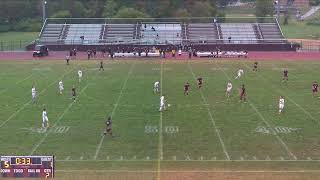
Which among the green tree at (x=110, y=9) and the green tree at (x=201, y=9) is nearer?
the green tree at (x=110, y=9)

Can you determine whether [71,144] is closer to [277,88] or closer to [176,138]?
[176,138]

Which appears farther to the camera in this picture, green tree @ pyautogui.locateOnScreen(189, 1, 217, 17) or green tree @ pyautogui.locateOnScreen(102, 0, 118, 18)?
green tree @ pyautogui.locateOnScreen(189, 1, 217, 17)

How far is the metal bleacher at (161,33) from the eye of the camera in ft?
228

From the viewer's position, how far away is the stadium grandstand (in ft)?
223

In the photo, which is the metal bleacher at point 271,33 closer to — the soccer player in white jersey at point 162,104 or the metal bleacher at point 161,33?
the metal bleacher at point 161,33

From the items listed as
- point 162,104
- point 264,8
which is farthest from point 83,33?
point 162,104

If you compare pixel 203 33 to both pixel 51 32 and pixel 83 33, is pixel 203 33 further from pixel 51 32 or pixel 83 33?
pixel 51 32

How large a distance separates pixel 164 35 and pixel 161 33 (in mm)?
893

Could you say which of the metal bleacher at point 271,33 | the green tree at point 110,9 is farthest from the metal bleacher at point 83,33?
the metal bleacher at point 271,33

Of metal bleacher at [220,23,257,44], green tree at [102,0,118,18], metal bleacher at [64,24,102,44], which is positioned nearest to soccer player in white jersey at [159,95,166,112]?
metal bleacher at [220,23,257,44]

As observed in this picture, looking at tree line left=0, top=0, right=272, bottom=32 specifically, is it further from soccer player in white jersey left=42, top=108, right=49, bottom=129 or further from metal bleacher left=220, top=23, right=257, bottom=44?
soccer player in white jersey left=42, top=108, right=49, bottom=129

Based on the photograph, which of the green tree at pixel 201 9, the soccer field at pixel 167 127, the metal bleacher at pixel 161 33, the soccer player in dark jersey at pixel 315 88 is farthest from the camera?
the green tree at pixel 201 9

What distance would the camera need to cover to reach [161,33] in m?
73.0
